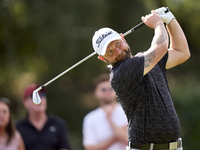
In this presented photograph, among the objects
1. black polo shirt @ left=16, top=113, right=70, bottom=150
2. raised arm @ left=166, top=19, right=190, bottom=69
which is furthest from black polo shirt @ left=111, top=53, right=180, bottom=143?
black polo shirt @ left=16, top=113, right=70, bottom=150

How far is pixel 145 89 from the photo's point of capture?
10.6 feet

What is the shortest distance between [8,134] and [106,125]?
1.41 metres

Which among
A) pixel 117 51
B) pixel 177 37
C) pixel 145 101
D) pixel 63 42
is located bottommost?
pixel 145 101

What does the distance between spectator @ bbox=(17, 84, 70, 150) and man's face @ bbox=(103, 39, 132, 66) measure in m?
2.45

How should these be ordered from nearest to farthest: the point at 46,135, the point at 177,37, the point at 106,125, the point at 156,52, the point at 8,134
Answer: the point at 156,52 < the point at 177,37 < the point at 106,125 < the point at 8,134 < the point at 46,135

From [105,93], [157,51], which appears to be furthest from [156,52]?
[105,93]

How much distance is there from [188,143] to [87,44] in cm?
362

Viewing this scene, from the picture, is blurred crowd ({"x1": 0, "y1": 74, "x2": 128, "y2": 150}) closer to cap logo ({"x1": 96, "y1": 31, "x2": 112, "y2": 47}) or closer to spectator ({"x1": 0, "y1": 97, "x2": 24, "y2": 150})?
spectator ({"x1": 0, "y1": 97, "x2": 24, "y2": 150})

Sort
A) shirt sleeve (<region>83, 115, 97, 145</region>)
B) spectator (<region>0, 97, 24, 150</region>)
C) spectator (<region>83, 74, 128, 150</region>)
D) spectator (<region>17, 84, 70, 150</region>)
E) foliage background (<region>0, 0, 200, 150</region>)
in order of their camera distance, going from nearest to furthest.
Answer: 1. spectator (<region>83, 74, 128, 150</region>)
2. shirt sleeve (<region>83, 115, 97, 145</region>)
3. spectator (<region>0, 97, 24, 150</region>)
4. spectator (<region>17, 84, 70, 150</region>)
5. foliage background (<region>0, 0, 200, 150</region>)

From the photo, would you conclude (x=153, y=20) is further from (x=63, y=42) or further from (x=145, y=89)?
(x=63, y=42)

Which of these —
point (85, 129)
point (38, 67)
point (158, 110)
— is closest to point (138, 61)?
point (158, 110)

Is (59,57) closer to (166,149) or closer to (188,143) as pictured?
(188,143)

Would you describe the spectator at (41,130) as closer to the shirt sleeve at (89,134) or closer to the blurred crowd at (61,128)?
the blurred crowd at (61,128)

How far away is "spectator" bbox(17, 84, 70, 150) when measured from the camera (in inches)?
212
